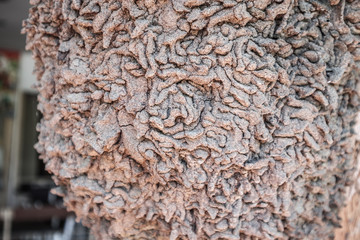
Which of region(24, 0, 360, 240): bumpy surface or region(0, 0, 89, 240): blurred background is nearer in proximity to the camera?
region(24, 0, 360, 240): bumpy surface

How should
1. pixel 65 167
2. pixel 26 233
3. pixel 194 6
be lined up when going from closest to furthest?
pixel 194 6, pixel 65 167, pixel 26 233

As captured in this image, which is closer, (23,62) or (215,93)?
(215,93)

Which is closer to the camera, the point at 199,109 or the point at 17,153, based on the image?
the point at 199,109

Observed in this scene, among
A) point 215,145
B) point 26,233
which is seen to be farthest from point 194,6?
point 26,233

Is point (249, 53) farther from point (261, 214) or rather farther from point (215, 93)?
point (261, 214)
